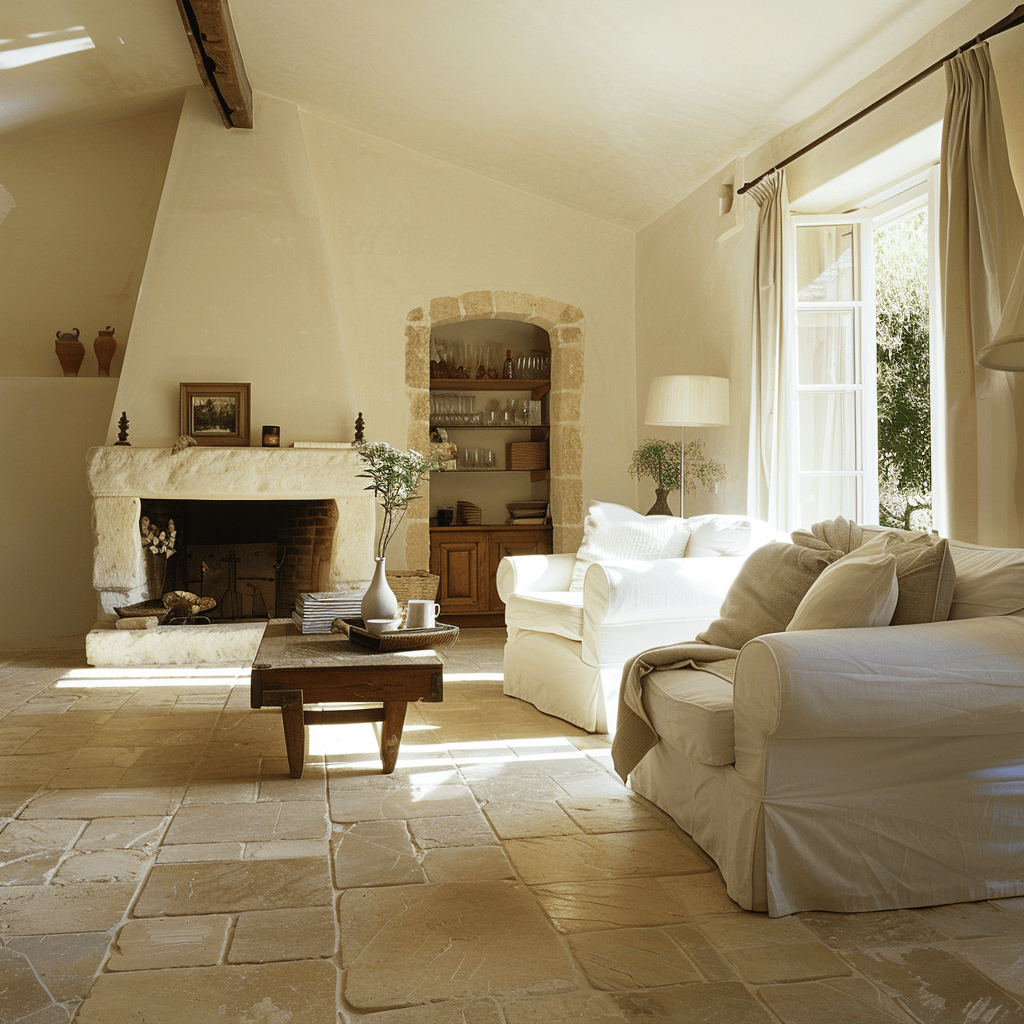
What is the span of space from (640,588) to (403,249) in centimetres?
388

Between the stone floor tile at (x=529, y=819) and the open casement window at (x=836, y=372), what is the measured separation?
7.89 ft

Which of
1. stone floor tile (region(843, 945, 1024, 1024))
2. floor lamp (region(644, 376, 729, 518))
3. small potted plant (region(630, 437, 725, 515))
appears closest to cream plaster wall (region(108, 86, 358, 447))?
small potted plant (region(630, 437, 725, 515))

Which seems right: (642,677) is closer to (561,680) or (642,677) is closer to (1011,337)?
(561,680)

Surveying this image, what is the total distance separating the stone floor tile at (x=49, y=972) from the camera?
1746mm

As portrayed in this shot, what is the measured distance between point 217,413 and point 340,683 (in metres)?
3.34

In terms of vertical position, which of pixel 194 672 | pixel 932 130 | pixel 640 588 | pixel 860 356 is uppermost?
pixel 932 130

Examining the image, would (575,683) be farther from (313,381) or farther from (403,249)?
(403,249)

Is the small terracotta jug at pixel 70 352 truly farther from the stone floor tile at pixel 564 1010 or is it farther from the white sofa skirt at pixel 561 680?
the stone floor tile at pixel 564 1010

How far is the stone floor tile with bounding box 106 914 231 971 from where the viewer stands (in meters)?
1.92

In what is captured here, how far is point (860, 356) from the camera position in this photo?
4.55 metres

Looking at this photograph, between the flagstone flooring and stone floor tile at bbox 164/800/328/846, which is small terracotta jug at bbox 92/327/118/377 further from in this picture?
stone floor tile at bbox 164/800/328/846

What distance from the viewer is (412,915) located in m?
2.14

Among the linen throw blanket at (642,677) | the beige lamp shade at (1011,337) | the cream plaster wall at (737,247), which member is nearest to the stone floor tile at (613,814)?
the linen throw blanket at (642,677)

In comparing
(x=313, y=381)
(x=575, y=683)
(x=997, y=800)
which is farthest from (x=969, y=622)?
(x=313, y=381)
